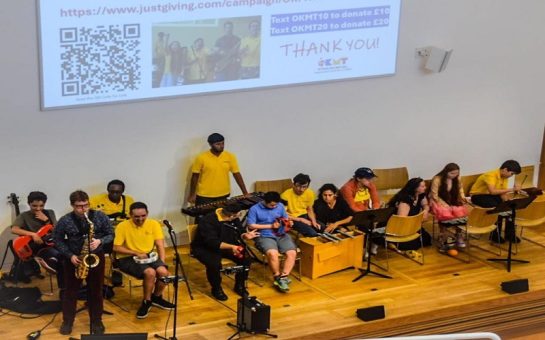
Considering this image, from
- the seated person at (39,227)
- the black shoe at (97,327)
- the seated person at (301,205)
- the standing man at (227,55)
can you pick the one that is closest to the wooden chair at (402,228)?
the seated person at (301,205)

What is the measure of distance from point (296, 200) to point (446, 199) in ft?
5.86

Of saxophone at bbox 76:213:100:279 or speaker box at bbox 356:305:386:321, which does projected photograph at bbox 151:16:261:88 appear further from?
speaker box at bbox 356:305:386:321

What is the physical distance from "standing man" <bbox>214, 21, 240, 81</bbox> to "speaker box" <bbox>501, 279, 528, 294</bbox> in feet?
11.7

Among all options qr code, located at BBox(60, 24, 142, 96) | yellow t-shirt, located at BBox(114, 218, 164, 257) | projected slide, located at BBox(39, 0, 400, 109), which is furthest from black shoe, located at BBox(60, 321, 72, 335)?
qr code, located at BBox(60, 24, 142, 96)

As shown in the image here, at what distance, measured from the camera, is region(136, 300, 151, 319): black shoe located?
9.63 meters

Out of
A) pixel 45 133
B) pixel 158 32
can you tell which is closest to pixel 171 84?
pixel 158 32

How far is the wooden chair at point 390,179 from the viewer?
12.2 meters

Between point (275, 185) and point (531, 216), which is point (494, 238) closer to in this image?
point (531, 216)

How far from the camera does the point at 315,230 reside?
11.0 m

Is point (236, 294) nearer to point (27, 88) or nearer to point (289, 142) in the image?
point (289, 142)

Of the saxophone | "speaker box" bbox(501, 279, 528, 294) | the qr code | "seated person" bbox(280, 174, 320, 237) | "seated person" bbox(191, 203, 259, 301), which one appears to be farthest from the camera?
"seated person" bbox(280, 174, 320, 237)

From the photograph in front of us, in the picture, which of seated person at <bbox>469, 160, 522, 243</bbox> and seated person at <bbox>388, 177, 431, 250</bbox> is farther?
seated person at <bbox>469, 160, 522, 243</bbox>

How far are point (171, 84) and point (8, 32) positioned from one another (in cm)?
183

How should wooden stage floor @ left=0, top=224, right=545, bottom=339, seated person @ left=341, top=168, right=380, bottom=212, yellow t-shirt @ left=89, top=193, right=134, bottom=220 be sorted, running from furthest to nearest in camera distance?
seated person @ left=341, top=168, right=380, bottom=212, yellow t-shirt @ left=89, top=193, right=134, bottom=220, wooden stage floor @ left=0, top=224, right=545, bottom=339
